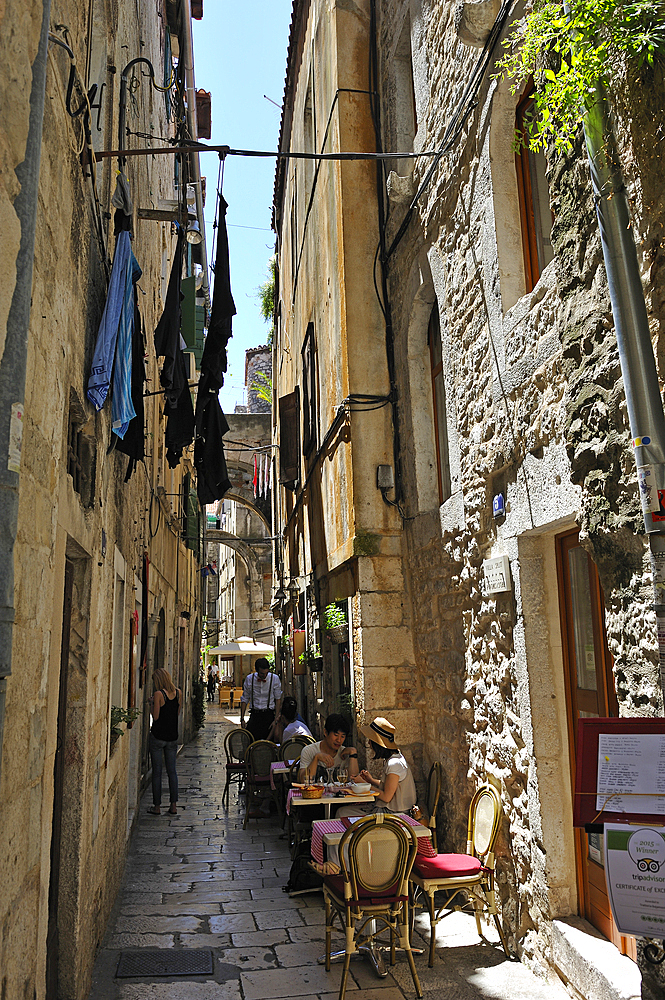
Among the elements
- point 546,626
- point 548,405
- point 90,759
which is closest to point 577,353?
point 548,405

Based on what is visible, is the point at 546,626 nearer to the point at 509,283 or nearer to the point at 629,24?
the point at 509,283

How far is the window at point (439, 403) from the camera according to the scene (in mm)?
6352

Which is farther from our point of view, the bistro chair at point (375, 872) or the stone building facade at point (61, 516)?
the bistro chair at point (375, 872)

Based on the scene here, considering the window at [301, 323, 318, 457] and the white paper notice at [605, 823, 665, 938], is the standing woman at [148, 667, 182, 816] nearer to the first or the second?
the window at [301, 323, 318, 457]

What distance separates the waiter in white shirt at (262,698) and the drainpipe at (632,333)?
796 cm

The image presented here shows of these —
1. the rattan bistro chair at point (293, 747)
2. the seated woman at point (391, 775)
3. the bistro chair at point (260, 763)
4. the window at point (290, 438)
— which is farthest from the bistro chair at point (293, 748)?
the window at point (290, 438)

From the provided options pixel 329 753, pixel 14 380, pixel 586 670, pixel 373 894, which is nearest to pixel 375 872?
pixel 373 894

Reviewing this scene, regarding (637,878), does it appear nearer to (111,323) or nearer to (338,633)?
(111,323)

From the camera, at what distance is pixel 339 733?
6230 mm

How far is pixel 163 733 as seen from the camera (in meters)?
8.94

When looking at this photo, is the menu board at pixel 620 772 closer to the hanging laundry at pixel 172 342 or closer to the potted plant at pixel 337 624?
the hanging laundry at pixel 172 342

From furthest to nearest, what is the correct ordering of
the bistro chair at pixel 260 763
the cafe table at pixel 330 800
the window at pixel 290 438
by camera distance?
the window at pixel 290 438 → the bistro chair at pixel 260 763 → the cafe table at pixel 330 800

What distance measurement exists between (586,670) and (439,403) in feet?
10.1

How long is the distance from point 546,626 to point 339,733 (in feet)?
8.40
